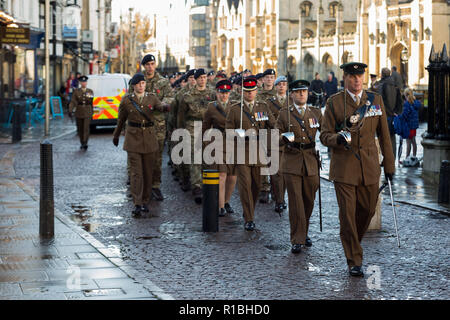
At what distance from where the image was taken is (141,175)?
11.6 meters

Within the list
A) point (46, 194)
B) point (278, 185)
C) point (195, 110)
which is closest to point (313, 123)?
point (278, 185)

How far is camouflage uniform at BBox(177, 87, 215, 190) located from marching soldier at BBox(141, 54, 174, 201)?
0.29 m

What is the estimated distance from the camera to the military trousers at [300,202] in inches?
350

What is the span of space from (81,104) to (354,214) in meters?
15.0

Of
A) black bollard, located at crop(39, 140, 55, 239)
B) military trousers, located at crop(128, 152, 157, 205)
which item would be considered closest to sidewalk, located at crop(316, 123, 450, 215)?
military trousers, located at crop(128, 152, 157, 205)

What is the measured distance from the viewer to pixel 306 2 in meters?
104

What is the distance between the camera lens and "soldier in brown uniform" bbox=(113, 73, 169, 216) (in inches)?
456

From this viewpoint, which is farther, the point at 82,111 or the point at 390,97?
the point at 82,111

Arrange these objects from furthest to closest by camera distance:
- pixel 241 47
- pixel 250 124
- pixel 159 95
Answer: pixel 241 47, pixel 159 95, pixel 250 124

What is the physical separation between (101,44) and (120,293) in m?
67.7

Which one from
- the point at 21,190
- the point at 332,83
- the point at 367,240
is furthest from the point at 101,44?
the point at 367,240

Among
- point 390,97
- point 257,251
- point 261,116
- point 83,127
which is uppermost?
point 390,97

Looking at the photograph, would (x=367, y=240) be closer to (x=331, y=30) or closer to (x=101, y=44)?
(x=101, y=44)

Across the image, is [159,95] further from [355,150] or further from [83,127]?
[83,127]
